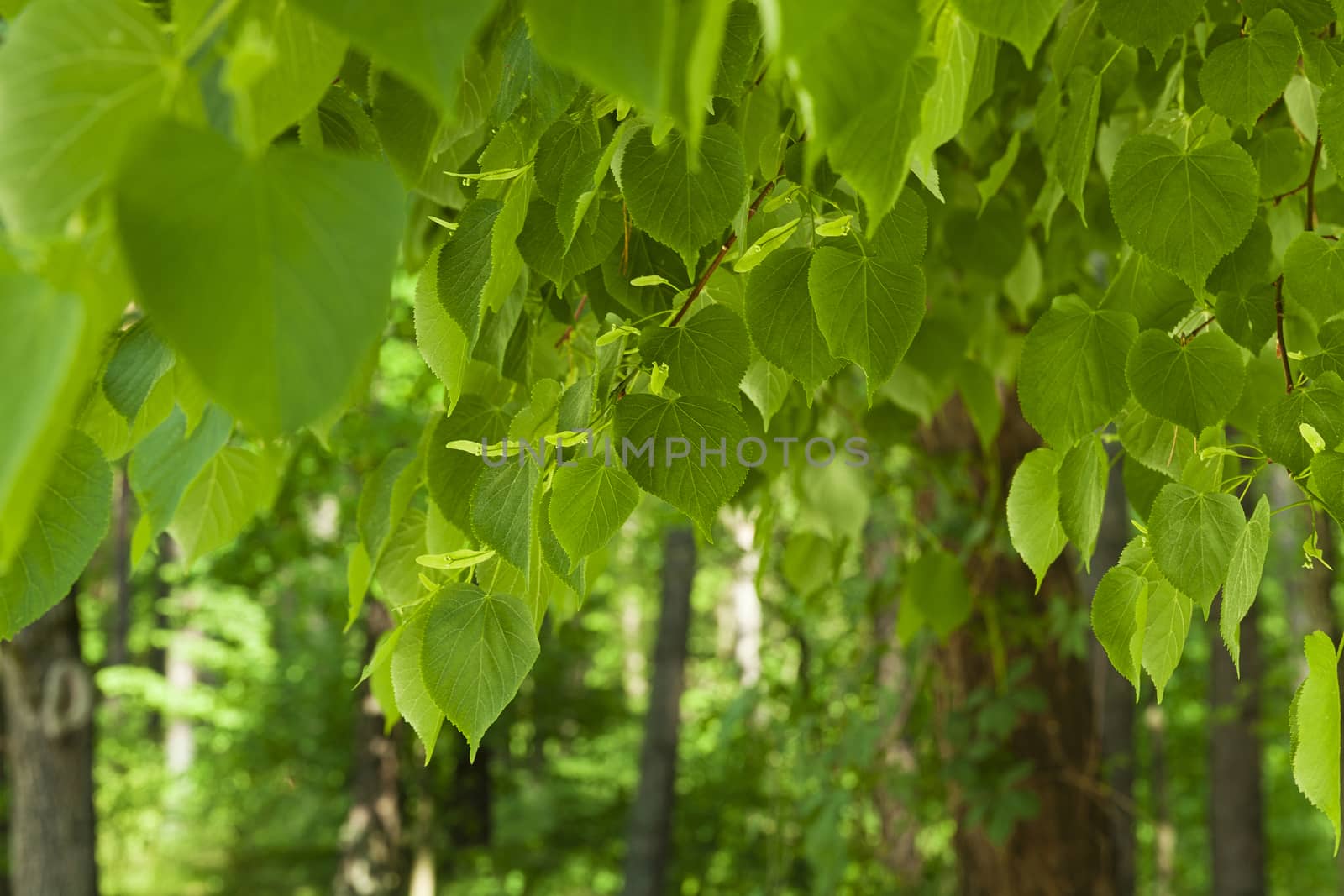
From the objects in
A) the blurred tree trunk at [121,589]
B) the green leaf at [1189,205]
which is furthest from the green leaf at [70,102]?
the blurred tree trunk at [121,589]

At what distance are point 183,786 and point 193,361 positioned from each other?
10.8m

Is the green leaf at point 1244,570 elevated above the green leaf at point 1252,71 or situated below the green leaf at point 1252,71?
below

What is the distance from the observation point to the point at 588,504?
0.61 metres

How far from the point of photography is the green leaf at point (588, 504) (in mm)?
599

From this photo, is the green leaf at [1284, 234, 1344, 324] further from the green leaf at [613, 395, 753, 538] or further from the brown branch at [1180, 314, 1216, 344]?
the green leaf at [613, 395, 753, 538]

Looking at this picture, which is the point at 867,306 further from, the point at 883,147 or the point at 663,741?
the point at 663,741

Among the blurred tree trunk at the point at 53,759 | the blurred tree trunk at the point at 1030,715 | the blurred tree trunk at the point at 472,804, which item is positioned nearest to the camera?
the blurred tree trunk at the point at 1030,715

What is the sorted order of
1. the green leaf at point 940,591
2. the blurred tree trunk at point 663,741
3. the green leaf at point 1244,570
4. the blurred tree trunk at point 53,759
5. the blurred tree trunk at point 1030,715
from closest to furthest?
the green leaf at point 1244,570
the green leaf at point 940,591
the blurred tree trunk at point 1030,715
the blurred tree trunk at point 53,759
the blurred tree trunk at point 663,741

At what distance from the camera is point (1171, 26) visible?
0.67 meters

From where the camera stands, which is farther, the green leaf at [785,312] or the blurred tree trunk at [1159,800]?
the blurred tree trunk at [1159,800]

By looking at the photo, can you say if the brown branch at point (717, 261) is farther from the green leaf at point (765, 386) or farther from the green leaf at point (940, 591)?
the green leaf at point (940, 591)

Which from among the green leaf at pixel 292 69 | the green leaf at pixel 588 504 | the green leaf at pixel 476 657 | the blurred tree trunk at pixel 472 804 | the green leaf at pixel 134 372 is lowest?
the blurred tree trunk at pixel 472 804

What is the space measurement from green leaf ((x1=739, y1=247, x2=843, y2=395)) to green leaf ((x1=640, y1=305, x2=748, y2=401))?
1 cm

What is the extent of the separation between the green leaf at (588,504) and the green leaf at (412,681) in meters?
0.13
